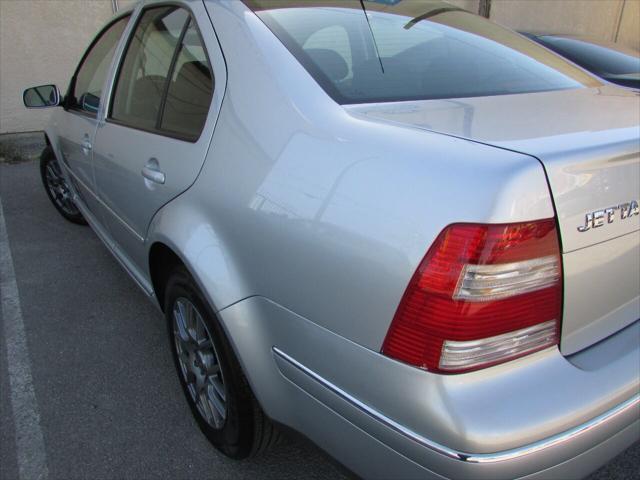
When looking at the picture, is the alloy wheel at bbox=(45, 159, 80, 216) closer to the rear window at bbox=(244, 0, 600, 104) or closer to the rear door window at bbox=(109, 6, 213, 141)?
the rear door window at bbox=(109, 6, 213, 141)

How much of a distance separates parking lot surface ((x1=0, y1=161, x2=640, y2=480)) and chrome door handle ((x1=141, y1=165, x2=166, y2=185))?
104cm

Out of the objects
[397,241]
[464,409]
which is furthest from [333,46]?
[464,409]

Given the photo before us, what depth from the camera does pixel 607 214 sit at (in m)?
1.13

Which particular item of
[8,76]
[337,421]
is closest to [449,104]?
[337,421]

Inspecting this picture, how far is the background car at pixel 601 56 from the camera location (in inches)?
171

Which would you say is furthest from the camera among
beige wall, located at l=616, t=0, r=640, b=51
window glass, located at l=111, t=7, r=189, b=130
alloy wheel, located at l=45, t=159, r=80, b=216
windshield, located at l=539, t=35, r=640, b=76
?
beige wall, located at l=616, t=0, r=640, b=51

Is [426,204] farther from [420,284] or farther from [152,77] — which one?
[152,77]

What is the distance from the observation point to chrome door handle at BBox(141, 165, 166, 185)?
186cm

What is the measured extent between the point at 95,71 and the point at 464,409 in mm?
2973

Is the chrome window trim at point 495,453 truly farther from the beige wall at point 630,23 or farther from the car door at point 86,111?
the beige wall at point 630,23

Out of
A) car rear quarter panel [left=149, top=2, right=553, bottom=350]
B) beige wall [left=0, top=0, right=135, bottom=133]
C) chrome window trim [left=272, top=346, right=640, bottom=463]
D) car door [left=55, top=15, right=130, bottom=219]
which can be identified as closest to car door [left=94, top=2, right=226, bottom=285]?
car rear quarter panel [left=149, top=2, right=553, bottom=350]

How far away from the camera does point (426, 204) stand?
1.04m

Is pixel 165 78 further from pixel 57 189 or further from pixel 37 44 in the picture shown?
pixel 37 44

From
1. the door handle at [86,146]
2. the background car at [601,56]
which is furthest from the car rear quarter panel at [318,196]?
the background car at [601,56]
